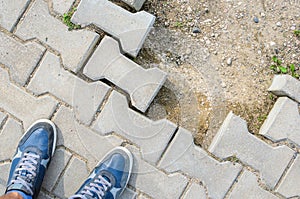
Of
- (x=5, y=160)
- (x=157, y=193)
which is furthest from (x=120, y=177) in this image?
(x=5, y=160)

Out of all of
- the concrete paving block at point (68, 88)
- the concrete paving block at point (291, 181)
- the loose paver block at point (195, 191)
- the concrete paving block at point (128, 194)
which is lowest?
the concrete paving block at point (128, 194)

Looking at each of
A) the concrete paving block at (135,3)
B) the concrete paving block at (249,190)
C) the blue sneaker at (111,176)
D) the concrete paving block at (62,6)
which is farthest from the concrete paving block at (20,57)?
the concrete paving block at (249,190)

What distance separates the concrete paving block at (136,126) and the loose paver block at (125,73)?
0.26 feet

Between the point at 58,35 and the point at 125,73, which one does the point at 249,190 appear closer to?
the point at 125,73

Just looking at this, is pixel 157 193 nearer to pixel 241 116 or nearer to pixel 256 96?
pixel 241 116

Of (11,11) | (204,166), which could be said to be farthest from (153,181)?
(11,11)

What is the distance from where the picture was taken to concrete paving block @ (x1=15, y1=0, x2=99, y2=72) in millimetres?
2865

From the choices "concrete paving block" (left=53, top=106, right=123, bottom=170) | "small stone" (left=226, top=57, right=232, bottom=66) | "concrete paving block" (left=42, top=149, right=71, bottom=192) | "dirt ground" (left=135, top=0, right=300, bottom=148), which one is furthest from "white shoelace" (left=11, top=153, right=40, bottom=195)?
"small stone" (left=226, top=57, right=232, bottom=66)

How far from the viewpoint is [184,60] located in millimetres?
2977

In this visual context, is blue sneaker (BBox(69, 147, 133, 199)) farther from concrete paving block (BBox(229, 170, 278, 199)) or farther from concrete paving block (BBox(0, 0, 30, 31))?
concrete paving block (BBox(0, 0, 30, 31))

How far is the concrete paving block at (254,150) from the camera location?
283cm

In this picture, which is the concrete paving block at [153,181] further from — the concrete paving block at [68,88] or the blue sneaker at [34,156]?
the blue sneaker at [34,156]

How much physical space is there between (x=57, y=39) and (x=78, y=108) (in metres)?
0.51

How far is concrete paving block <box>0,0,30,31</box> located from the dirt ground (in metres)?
0.90
